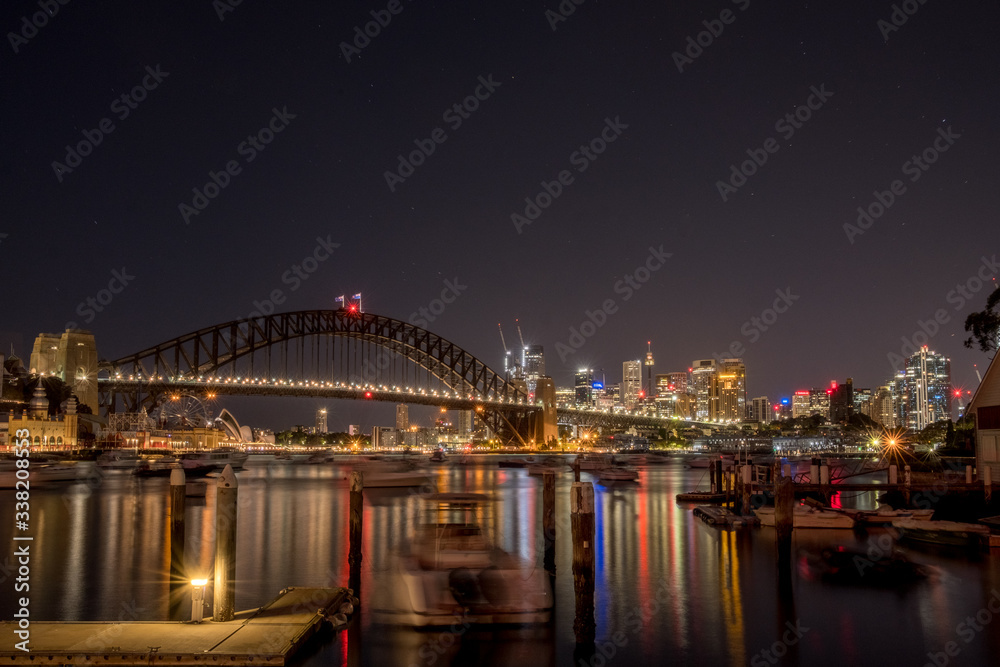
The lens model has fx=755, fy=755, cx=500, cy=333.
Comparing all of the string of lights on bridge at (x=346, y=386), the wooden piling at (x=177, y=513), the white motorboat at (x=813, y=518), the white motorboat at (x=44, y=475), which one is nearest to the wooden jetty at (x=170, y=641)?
the wooden piling at (x=177, y=513)

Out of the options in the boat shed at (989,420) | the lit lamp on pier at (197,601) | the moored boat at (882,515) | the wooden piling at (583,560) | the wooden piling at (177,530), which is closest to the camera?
the lit lamp on pier at (197,601)

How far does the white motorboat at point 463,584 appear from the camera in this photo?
1200cm

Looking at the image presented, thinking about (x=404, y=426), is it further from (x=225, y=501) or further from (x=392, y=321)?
(x=225, y=501)

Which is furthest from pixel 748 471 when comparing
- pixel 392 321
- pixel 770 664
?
pixel 392 321

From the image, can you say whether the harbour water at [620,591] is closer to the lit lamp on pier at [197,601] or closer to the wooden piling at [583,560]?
the wooden piling at [583,560]

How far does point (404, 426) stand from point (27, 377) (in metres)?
123

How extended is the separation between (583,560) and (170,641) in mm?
5881

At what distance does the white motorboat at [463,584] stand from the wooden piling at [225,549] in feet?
9.56

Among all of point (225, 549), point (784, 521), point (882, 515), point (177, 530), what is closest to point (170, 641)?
point (225, 549)

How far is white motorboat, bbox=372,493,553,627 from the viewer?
1200cm

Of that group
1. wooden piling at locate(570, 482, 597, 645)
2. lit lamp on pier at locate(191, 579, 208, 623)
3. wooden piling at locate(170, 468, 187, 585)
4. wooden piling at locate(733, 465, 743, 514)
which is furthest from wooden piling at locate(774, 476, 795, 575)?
wooden piling at locate(733, 465, 743, 514)

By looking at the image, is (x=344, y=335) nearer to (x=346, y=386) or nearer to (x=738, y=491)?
(x=346, y=386)

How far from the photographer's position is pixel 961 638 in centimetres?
1219

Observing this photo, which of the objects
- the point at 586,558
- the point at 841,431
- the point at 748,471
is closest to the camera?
the point at 586,558
